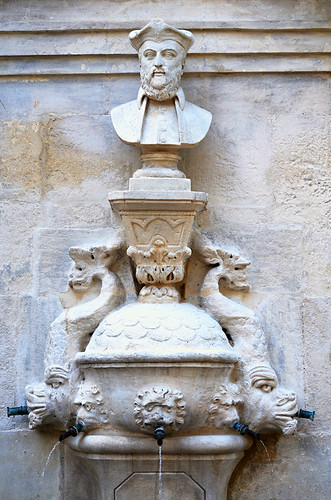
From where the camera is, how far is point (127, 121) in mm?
4211

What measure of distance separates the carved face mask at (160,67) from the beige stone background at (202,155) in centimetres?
29

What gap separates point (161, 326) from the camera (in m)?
3.93

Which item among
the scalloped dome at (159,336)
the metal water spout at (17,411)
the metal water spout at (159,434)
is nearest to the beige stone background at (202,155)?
the metal water spout at (17,411)

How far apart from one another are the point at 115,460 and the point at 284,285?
1021 mm

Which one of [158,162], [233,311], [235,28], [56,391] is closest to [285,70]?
[235,28]

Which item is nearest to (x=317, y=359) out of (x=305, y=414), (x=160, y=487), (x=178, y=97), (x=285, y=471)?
(x=305, y=414)

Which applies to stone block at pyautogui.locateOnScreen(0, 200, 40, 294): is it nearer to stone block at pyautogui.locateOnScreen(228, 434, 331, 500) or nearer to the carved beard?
the carved beard

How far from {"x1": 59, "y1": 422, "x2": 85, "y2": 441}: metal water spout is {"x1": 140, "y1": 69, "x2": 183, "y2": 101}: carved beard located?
1.35m

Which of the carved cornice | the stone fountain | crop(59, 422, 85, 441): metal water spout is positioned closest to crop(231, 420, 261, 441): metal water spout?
the stone fountain

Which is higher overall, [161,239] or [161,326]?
[161,239]

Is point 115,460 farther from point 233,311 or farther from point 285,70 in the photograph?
point 285,70

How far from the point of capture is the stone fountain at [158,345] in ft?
12.8

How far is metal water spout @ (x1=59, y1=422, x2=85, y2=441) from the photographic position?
3916 mm

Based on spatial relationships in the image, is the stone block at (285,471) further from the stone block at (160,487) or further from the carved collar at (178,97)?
the carved collar at (178,97)
